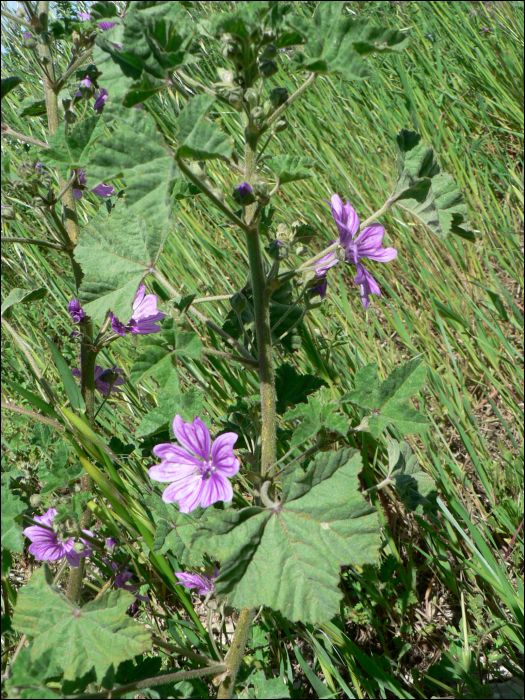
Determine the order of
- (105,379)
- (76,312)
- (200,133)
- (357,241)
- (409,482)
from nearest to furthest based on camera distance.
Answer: (200,133)
(357,241)
(409,482)
(76,312)
(105,379)

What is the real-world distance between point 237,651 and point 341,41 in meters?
1.22

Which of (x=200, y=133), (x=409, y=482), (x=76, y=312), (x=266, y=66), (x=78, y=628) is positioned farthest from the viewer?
(x=76, y=312)

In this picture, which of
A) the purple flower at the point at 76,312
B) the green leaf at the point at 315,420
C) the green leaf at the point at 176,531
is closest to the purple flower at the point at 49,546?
the green leaf at the point at 176,531

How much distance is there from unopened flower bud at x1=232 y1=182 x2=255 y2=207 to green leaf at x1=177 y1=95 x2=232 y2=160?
0.46ft

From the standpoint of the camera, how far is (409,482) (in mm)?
1356

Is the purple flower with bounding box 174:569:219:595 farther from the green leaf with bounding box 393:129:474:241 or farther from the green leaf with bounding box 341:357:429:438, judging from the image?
the green leaf with bounding box 393:129:474:241

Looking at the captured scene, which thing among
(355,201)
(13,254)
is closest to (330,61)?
(355,201)

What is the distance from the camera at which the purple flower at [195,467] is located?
3.74ft

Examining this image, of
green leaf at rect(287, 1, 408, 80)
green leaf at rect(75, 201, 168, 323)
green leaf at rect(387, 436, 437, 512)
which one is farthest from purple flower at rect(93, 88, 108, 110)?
green leaf at rect(387, 436, 437, 512)

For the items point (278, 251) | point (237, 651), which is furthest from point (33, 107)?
point (237, 651)

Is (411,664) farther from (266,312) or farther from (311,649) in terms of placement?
(266,312)

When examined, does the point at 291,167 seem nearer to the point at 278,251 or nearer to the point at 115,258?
the point at 278,251

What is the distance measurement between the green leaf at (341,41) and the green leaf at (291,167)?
16cm

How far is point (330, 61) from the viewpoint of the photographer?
98 cm
